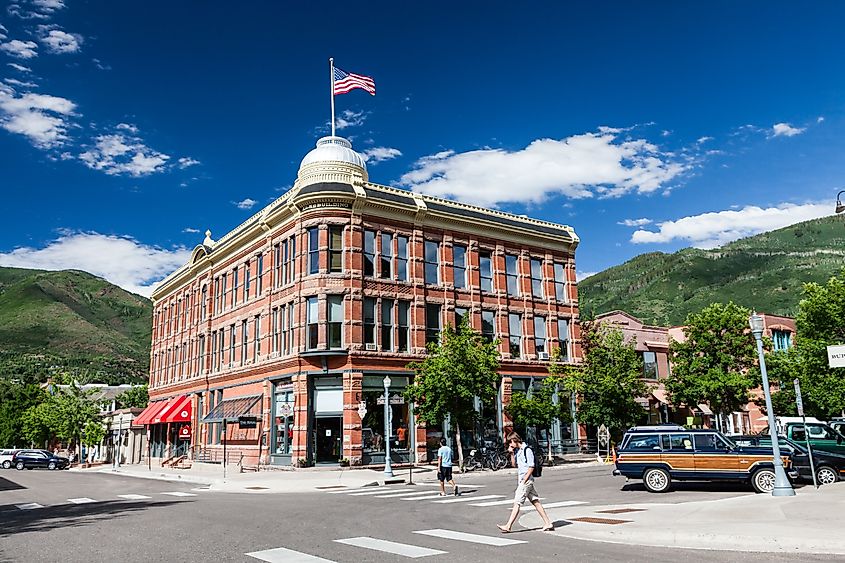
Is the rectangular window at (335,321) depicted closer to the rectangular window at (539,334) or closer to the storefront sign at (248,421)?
the storefront sign at (248,421)

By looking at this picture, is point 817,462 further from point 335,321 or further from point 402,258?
point 402,258

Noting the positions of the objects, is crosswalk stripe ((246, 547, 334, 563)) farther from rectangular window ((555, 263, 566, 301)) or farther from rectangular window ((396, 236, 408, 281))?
rectangular window ((555, 263, 566, 301))

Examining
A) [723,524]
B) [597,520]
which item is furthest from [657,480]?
[723,524]

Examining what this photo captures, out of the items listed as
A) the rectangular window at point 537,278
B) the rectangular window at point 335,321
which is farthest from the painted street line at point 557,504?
the rectangular window at point 537,278

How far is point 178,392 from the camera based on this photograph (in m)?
51.9

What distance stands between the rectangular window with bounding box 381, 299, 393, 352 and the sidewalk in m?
20.6

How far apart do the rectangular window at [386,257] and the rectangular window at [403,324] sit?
68.3 inches

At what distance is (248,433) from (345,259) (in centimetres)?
1220

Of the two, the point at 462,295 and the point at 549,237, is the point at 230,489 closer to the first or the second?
the point at 462,295

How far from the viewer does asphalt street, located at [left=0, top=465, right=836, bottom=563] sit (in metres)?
10.7

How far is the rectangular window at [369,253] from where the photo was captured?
36812 mm

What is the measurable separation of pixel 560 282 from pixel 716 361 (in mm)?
10792

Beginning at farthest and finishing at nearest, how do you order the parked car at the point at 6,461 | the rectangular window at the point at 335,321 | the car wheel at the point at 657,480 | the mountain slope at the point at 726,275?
the mountain slope at the point at 726,275
the parked car at the point at 6,461
the rectangular window at the point at 335,321
the car wheel at the point at 657,480

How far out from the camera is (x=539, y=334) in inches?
1706
